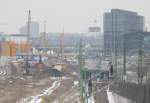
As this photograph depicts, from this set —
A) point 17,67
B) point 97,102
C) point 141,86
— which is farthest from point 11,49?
point 141,86

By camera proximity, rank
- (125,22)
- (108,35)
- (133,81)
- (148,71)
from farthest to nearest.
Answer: (108,35)
(125,22)
(133,81)
(148,71)

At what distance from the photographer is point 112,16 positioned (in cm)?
4756

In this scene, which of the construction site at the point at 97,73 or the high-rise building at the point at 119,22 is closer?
the construction site at the point at 97,73

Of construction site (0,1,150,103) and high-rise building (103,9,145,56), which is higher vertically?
high-rise building (103,9,145,56)

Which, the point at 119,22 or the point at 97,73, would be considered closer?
the point at 97,73

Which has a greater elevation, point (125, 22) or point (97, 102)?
point (125, 22)

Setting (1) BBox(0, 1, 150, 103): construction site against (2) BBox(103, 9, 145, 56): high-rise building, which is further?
(2) BBox(103, 9, 145, 56): high-rise building

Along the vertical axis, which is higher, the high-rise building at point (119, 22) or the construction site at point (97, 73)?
the high-rise building at point (119, 22)

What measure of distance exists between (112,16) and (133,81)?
2824 cm

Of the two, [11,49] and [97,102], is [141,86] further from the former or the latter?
[11,49]

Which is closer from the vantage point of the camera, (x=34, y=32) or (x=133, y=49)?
(x=133, y=49)

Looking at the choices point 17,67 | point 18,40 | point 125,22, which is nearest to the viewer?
point 125,22

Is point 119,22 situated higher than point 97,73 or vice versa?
point 119,22

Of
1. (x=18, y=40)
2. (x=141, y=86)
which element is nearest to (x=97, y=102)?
(x=141, y=86)
